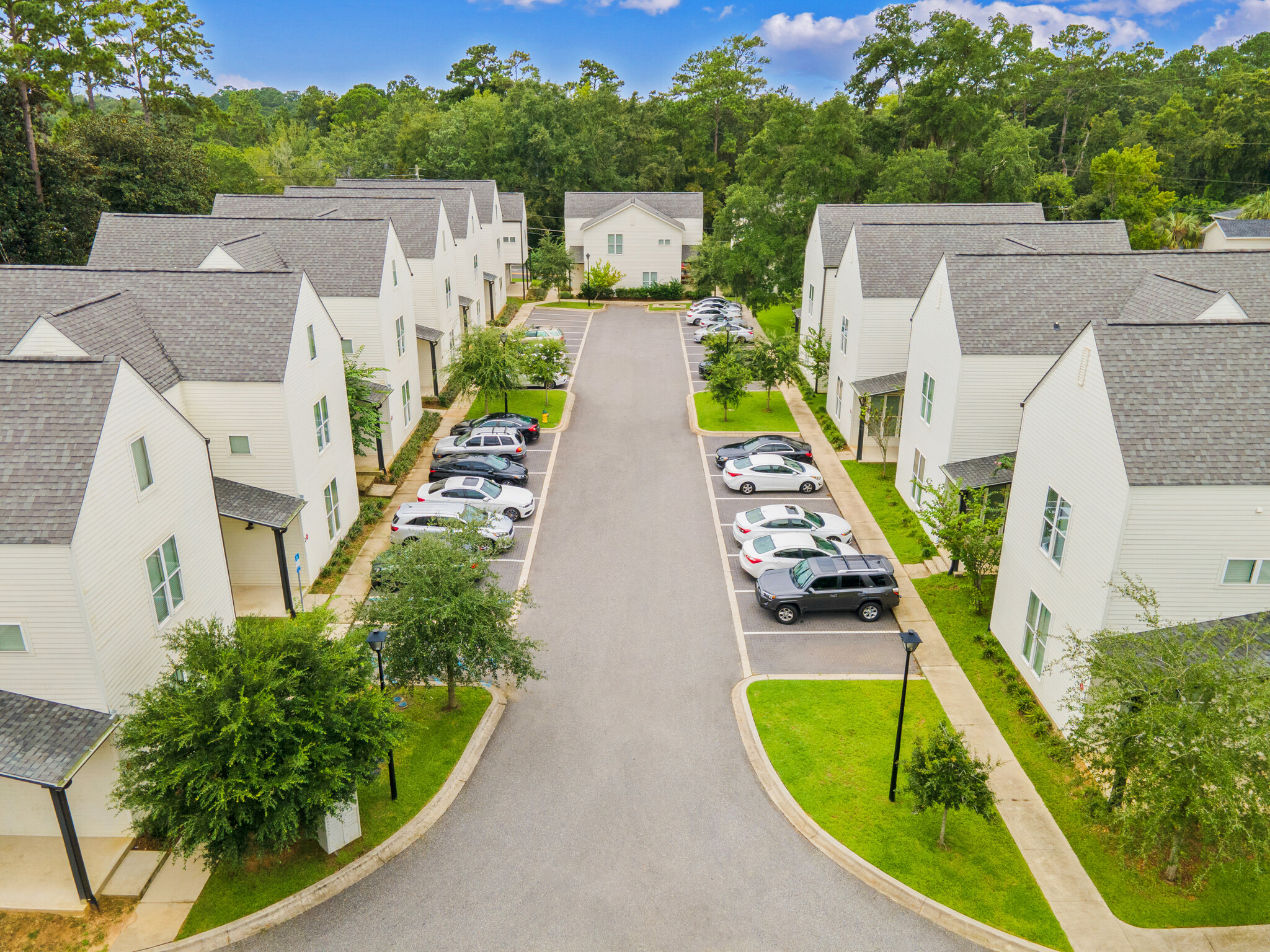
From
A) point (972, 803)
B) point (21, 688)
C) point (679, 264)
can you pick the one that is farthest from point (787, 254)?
point (21, 688)

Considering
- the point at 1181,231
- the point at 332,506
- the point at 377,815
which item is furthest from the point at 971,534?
the point at 1181,231

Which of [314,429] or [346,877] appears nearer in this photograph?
[346,877]

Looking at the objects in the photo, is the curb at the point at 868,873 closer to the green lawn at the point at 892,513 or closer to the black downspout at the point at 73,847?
the green lawn at the point at 892,513

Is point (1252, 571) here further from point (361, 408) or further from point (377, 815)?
point (361, 408)

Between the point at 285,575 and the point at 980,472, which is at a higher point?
the point at 980,472

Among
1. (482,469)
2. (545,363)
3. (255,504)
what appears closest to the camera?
(255,504)

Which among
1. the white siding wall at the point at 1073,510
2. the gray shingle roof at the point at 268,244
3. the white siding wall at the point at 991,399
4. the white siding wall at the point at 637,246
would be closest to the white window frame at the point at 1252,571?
the white siding wall at the point at 1073,510

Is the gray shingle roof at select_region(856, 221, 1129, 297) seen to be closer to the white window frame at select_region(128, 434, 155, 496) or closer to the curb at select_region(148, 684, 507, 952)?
the curb at select_region(148, 684, 507, 952)
